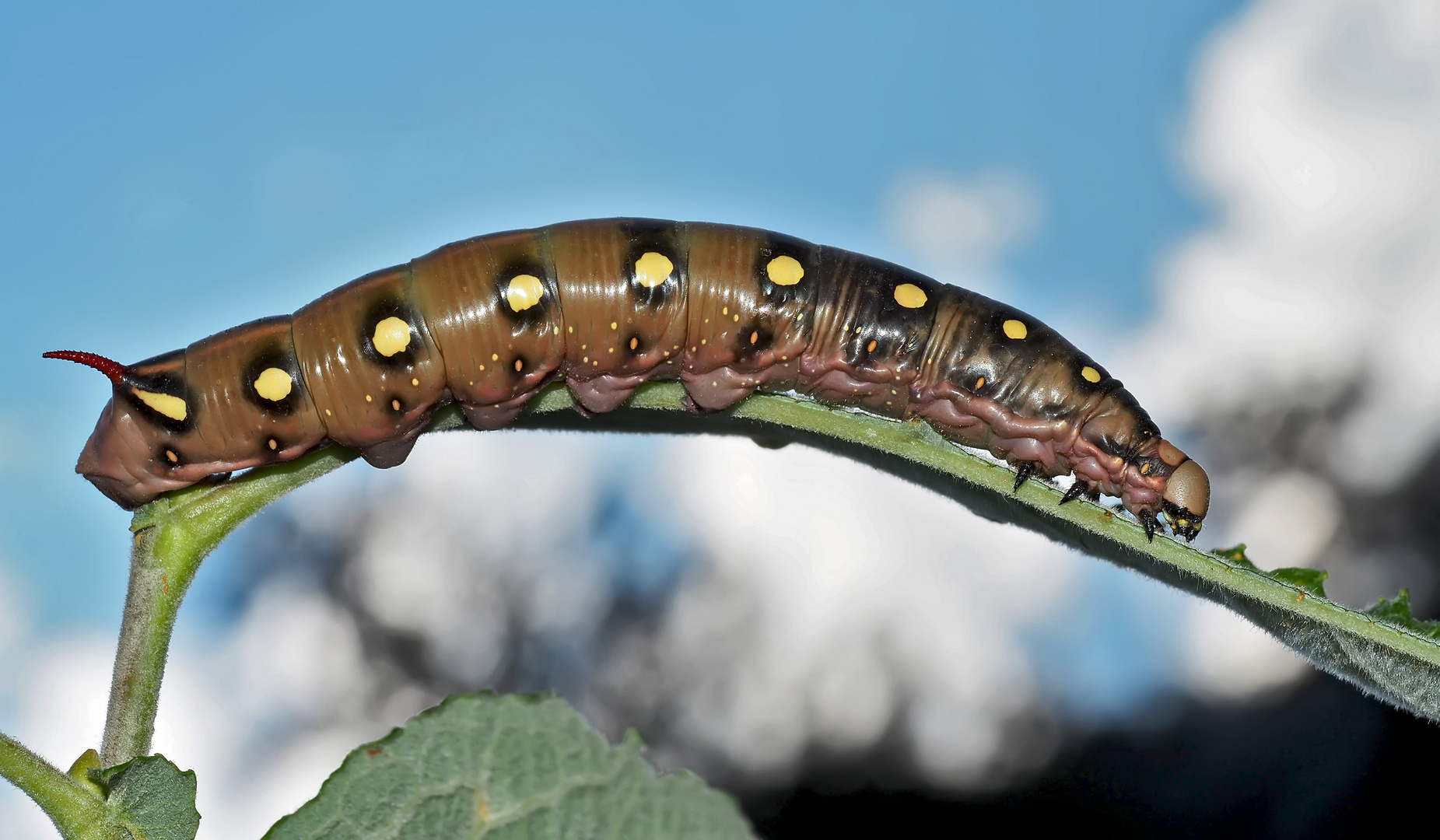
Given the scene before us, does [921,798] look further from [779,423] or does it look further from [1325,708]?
[779,423]

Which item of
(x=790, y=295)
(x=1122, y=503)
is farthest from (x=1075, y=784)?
(x=790, y=295)

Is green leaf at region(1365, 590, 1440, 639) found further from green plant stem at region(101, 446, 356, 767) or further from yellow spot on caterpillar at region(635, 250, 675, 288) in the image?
green plant stem at region(101, 446, 356, 767)

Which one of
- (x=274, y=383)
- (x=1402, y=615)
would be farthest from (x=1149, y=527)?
(x=274, y=383)

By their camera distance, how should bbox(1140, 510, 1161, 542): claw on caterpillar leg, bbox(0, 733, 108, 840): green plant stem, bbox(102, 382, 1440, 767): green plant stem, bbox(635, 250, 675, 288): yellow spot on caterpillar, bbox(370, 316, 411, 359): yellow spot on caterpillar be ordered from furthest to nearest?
1. bbox(635, 250, 675, 288): yellow spot on caterpillar
2. bbox(370, 316, 411, 359): yellow spot on caterpillar
3. bbox(1140, 510, 1161, 542): claw on caterpillar leg
4. bbox(102, 382, 1440, 767): green plant stem
5. bbox(0, 733, 108, 840): green plant stem

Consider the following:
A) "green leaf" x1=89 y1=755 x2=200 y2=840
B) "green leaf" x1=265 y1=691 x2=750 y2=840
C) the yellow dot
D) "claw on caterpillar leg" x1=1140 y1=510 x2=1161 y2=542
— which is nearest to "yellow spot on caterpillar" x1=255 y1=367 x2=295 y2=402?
"green leaf" x1=89 y1=755 x2=200 y2=840

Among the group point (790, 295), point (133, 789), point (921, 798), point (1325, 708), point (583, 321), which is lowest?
point (921, 798)

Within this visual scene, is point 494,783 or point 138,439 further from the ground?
point 138,439

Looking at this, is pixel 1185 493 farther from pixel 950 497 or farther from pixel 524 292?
pixel 524 292
